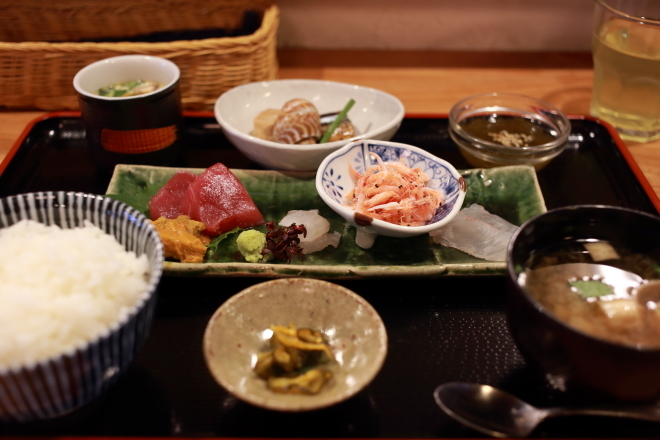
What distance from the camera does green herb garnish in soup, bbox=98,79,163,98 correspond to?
7.78ft

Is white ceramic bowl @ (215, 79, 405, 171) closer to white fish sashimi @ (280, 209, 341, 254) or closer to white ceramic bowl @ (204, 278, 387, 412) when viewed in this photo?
white fish sashimi @ (280, 209, 341, 254)

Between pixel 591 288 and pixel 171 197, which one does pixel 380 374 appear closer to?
pixel 591 288

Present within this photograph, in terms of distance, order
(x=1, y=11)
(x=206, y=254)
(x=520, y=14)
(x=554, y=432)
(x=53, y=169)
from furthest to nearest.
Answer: (x=520, y=14) < (x=1, y=11) < (x=53, y=169) < (x=206, y=254) < (x=554, y=432)

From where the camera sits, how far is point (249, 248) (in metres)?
1.91

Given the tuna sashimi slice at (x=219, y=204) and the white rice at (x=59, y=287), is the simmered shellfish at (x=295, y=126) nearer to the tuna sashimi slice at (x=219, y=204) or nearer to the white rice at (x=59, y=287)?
the tuna sashimi slice at (x=219, y=204)

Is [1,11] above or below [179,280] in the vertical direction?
above

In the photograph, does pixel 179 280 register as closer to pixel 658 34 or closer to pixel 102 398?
pixel 102 398

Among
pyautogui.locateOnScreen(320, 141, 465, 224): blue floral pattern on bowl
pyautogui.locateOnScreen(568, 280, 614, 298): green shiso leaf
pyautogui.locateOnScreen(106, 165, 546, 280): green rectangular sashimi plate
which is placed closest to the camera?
pyautogui.locateOnScreen(568, 280, 614, 298): green shiso leaf

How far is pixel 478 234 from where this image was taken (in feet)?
6.52

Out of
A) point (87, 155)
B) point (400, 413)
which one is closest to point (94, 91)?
point (87, 155)

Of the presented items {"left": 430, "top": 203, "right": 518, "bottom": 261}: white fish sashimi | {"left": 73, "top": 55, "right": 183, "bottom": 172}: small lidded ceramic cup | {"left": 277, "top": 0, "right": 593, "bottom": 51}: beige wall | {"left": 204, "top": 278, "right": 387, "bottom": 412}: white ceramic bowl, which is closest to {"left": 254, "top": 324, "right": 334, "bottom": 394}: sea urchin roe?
{"left": 204, "top": 278, "right": 387, "bottom": 412}: white ceramic bowl

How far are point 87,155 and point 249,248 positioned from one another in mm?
1142

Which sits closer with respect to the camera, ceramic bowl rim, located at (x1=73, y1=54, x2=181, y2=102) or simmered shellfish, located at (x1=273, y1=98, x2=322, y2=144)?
ceramic bowl rim, located at (x1=73, y1=54, x2=181, y2=102)

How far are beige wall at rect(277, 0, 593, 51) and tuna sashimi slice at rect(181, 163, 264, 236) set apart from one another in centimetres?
189
